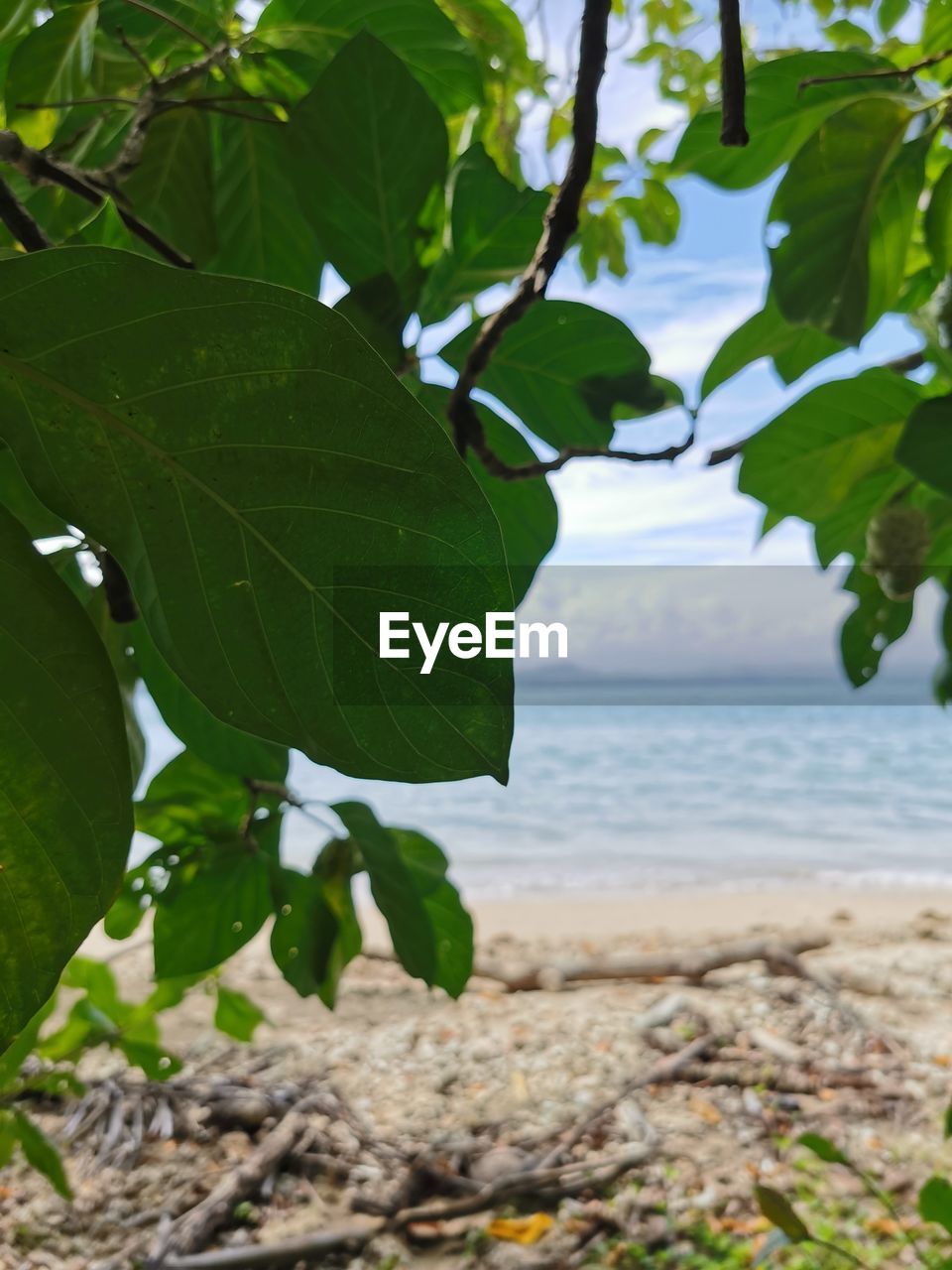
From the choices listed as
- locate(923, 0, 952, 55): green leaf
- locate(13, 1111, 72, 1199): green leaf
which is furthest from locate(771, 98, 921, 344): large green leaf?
locate(13, 1111, 72, 1199): green leaf

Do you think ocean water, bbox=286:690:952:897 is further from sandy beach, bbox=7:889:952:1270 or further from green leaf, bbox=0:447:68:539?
green leaf, bbox=0:447:68:539

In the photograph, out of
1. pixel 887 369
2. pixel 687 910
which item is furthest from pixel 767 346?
pixel 687 910

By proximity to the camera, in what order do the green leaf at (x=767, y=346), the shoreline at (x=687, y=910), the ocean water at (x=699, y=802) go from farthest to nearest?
the ocean water at (x=699, y=802) < the shoreline at (x=687, y=910) < the green leaf at (x=767, y=346)

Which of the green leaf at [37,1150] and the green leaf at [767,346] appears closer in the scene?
the green leaf at [767,346]

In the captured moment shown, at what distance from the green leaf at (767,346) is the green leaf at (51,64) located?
1.28 feet

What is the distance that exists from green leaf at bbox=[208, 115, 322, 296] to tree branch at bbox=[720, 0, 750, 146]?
23cm

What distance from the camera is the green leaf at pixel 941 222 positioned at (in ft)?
1.80

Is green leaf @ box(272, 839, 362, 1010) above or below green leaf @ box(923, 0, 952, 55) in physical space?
below

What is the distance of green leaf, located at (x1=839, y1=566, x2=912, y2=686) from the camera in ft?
2.43

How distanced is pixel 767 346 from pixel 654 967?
8.17 feet

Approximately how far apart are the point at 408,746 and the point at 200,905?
47 centimetres

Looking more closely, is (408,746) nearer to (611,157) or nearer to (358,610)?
(358,610)

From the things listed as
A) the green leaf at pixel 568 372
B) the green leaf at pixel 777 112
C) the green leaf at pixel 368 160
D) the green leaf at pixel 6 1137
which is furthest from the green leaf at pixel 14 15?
the green leaf at pixel 6 1137

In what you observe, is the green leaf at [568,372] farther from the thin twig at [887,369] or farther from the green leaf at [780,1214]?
the green leaf at [780,1214]
